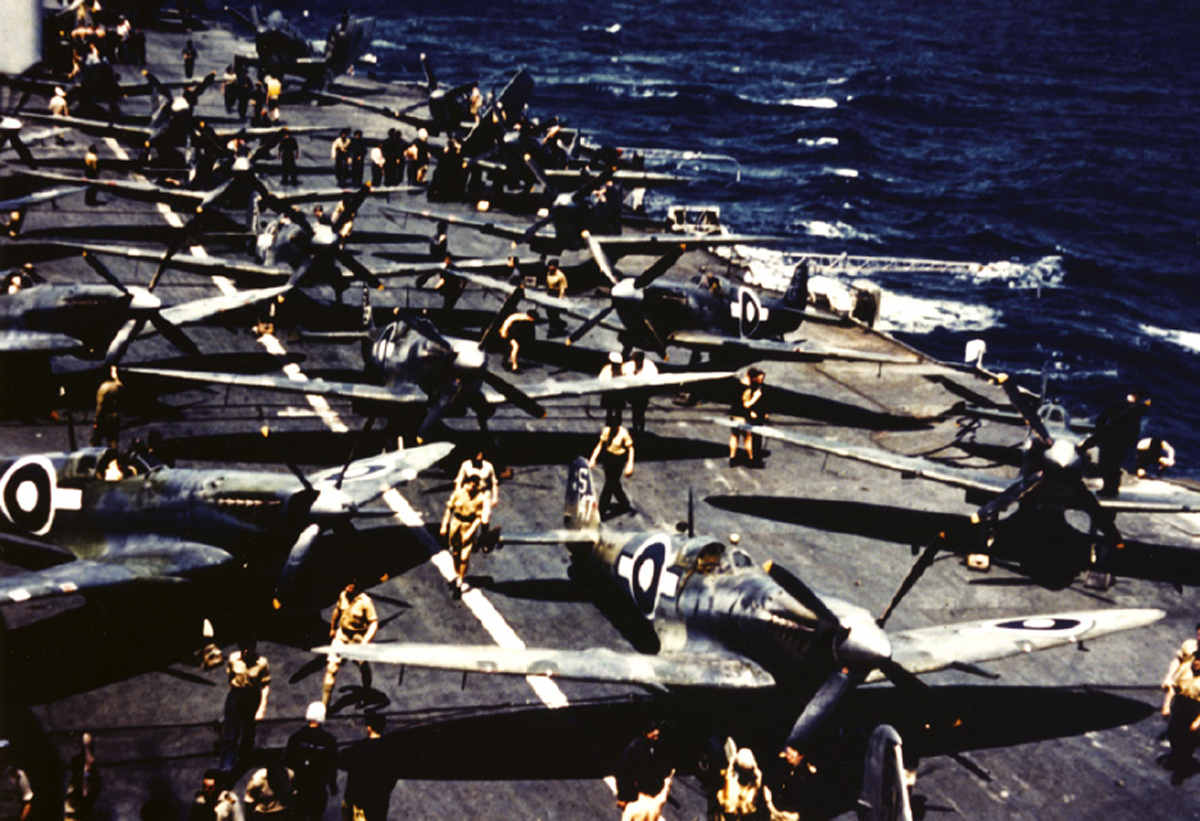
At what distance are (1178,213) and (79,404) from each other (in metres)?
85.8

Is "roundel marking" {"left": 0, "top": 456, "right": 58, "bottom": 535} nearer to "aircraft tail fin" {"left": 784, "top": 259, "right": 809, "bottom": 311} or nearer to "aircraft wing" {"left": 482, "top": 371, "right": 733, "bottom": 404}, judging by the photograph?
"aircraft wing" {"left": 482, "top": 371, "right": 733, "bottom": 404}

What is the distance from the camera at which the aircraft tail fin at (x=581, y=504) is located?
69.5 ft

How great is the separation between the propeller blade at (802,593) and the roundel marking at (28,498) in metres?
13.5

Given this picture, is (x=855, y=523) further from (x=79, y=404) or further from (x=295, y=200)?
(x=295, y=200)

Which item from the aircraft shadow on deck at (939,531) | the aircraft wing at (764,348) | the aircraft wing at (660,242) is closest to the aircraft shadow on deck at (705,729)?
the aircraft shadow on deck at (939,531)

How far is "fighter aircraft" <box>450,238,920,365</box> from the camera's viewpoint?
32625 millimetres

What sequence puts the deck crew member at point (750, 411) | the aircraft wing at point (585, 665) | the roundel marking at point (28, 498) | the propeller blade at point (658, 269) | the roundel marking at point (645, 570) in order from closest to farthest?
1. the aircraft wing at point (585, 665)
2. the roundel marking at point (645, 570)
3. the roundel marking at point (28, 498)
4. the deck crew member at point (750, 411)
5. the propeller blade at point (658, 269)

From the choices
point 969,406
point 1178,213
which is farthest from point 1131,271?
point 969,406

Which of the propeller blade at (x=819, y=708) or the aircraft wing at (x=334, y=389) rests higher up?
the aircraft wing at (x=334, y=389)

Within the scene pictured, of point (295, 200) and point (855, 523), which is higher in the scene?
point (295, 200)

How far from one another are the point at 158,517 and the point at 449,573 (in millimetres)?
6427

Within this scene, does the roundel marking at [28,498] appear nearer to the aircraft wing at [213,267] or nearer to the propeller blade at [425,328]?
the propeller blade at [425,328]

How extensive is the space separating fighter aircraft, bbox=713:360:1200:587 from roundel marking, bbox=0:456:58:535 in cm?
1596

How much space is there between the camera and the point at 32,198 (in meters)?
37.4
